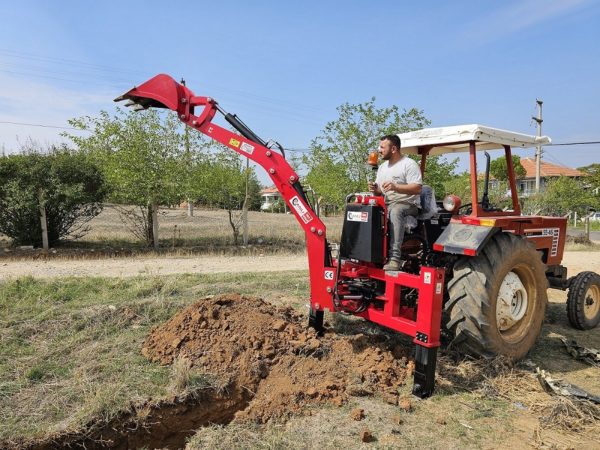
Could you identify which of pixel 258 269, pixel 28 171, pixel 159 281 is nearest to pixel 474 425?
pixel 159 281

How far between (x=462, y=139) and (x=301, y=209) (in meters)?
1.87

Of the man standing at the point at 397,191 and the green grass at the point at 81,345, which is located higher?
the man standing at the point at 397,191

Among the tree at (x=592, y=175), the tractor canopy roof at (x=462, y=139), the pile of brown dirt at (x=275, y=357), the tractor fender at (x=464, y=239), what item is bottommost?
the pile of brown dirt at (x=275, y=357)

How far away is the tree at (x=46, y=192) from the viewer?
38.4 feet

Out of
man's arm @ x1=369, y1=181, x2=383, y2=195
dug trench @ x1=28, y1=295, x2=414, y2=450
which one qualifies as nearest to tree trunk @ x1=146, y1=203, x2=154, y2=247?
dug trench @ x1=28, y1=295, x2=414, y2=450

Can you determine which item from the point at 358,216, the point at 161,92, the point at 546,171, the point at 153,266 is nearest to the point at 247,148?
the point at 161,92

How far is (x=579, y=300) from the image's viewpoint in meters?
6.16

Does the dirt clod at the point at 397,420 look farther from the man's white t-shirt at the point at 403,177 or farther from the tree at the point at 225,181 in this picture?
the tree at the point at 225,181

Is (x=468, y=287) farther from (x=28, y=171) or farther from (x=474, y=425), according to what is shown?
(x=28, y=171)

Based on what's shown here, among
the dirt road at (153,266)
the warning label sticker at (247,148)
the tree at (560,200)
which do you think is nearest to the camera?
the warning label sticker at (247,148)

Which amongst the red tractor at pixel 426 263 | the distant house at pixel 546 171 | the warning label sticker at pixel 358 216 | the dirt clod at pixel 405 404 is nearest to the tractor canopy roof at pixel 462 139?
the red tractor at pixel 426 263

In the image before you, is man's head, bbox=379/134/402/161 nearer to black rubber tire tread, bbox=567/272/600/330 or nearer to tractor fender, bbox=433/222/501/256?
tractor fender, bbox=433/222/501/256

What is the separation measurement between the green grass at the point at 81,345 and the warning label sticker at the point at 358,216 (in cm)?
212

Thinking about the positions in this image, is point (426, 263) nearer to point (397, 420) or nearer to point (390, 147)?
point (390, 147)
